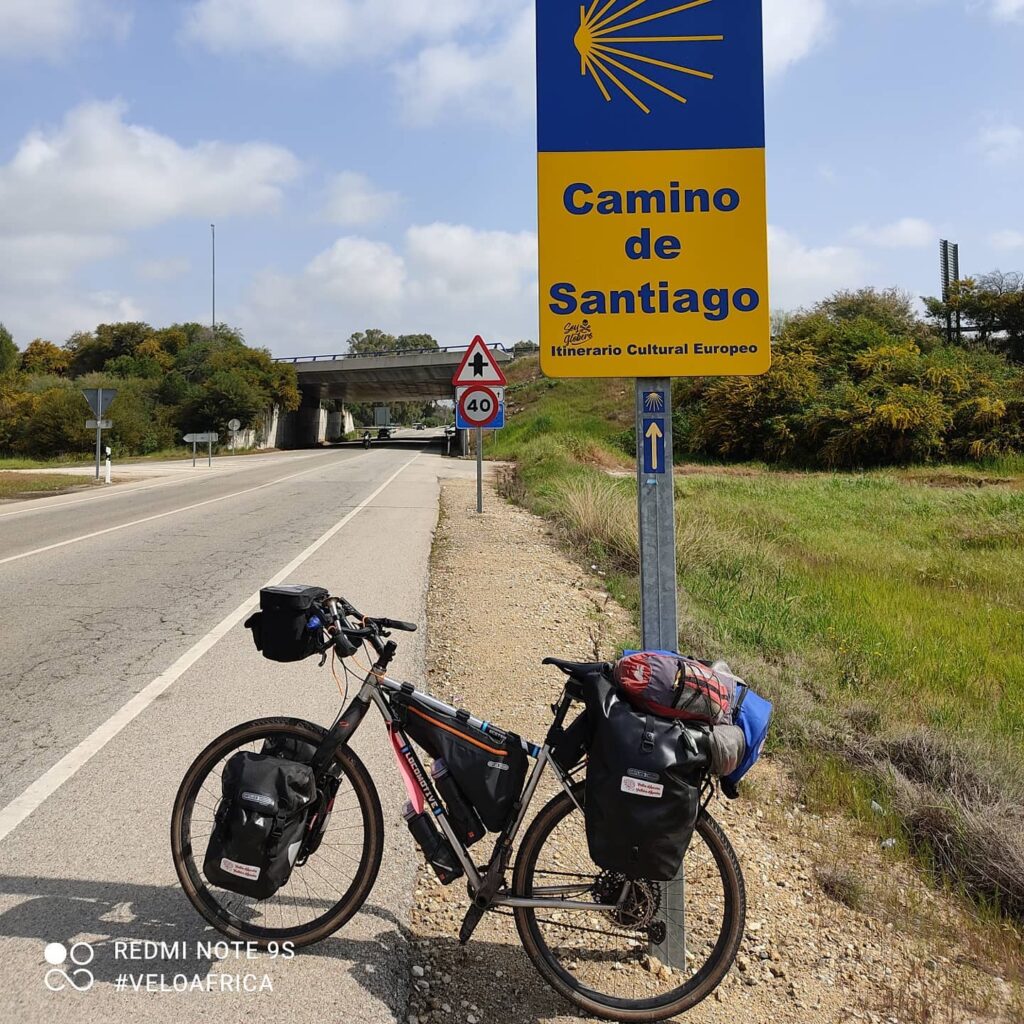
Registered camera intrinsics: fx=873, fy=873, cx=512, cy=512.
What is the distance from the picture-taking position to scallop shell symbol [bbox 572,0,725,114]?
2920 millimetres

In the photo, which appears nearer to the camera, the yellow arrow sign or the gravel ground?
the gravel ground

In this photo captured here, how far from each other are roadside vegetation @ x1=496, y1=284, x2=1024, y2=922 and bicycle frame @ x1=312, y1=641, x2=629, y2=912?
2100mm

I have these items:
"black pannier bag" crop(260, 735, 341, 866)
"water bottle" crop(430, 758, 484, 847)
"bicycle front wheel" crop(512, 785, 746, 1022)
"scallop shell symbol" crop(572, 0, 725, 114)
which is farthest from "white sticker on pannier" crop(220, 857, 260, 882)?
"scallop shell symbol" crop(572, 0, 725, 114)

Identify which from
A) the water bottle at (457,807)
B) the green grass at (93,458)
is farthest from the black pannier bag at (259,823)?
the green grass at (93,458)

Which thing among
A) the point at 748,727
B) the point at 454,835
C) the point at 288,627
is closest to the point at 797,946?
the point at 748,727

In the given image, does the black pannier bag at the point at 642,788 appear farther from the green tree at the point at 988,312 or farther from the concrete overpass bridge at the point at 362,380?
the concrete overpass bridge at the point at 362,380

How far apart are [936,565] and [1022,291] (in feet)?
119

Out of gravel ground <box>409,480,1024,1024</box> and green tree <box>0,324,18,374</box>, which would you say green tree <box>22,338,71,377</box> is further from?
gravel ground <box>409,480,1024,1024</box>

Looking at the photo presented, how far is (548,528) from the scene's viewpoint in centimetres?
1462

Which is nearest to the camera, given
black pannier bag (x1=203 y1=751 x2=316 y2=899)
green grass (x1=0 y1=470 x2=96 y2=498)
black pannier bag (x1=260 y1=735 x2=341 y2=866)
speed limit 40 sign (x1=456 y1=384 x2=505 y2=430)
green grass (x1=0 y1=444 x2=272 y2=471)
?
black pannier bag (x1=203 y1=751 x2=316 y2=899)

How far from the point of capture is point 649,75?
9.70 ft

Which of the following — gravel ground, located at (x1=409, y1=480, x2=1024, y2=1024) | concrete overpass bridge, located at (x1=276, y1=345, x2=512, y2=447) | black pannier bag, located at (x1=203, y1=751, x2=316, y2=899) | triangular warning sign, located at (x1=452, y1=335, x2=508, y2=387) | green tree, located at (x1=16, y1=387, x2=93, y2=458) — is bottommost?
gravel ground, located at (x1=409, y1=480, x2=1024, y2=1024)

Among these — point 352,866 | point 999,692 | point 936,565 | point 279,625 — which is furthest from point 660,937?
point 936,565

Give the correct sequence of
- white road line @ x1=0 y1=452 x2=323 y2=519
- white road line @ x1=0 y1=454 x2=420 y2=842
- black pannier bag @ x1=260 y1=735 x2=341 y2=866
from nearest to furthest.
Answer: black pannier bag @ x1=260 y1=735 x2=341 y2=866
white road line @ x1=0 y1=454 x2=420 y2=842
white road line @ x1=0 y1=452 x2=323 y2=519
